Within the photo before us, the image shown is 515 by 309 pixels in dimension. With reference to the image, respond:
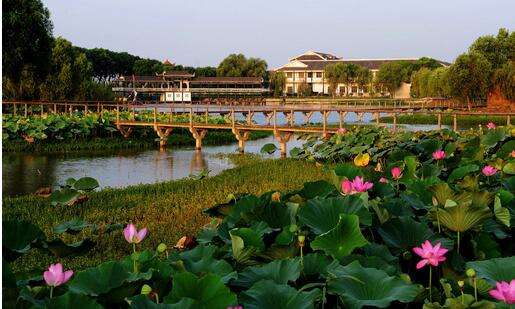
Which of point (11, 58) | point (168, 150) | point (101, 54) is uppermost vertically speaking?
point (101, 54)

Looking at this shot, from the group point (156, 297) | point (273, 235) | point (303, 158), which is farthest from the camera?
point (303, 158)

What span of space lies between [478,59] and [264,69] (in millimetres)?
41770

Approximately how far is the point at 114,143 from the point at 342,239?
1599 cm

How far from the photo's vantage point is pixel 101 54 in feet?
241

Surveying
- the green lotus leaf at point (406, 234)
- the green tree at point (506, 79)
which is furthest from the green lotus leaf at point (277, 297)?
the green tree at point (506, 79)

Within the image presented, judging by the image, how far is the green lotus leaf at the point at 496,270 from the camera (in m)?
1.73

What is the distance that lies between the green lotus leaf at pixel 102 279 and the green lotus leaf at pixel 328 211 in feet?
2.40

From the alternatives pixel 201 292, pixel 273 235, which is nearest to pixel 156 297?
pixel 201 292

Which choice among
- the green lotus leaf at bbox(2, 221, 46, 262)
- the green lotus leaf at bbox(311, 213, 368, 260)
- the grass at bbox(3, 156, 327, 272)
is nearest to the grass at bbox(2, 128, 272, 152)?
the grass at bbox(3, 156, 327, 272)

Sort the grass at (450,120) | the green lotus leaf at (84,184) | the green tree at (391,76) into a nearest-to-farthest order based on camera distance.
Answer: the green lotus leaf at (84,184), the grass at (450,120), the green tree at (391,76)

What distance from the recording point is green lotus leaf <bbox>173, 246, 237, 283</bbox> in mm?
1748

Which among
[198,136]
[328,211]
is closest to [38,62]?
[198,136]

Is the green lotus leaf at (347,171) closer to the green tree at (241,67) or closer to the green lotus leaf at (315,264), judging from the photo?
the green lotus leaf at (315,264)

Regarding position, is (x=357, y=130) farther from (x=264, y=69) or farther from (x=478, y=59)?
(x=264, y=69)
